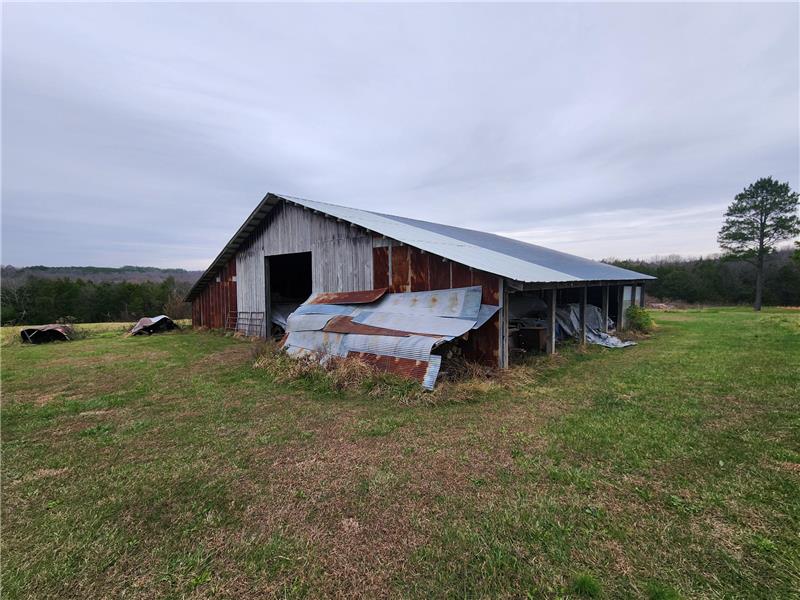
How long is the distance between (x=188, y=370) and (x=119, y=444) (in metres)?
4.54

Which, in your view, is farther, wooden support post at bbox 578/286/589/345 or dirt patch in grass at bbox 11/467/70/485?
wooden support post at bbox 578/286/589/345

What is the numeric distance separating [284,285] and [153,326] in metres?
6.92

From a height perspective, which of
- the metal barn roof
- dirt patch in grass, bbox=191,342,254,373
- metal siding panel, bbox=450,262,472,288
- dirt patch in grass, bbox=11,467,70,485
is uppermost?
the metal barn roof

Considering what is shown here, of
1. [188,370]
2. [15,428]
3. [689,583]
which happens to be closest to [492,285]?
[689,583]

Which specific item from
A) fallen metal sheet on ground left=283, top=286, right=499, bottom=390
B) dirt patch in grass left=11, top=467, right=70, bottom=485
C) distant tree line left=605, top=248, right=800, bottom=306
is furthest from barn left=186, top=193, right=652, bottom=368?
distant tree line left=605, top=248, right=800, bottom=306

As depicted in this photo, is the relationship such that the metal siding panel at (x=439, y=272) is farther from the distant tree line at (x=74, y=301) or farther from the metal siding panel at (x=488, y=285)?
the distant tree line at (x=74, y=301)

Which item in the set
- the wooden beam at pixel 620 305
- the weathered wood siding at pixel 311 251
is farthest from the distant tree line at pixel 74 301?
the wooden beam at pixel 620 305

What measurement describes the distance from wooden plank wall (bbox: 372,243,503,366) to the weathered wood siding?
1.84 ft

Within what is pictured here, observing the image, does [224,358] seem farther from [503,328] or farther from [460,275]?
[503,328]

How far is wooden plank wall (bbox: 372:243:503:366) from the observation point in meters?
7.66

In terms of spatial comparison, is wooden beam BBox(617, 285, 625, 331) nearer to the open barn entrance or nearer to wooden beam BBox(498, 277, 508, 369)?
wooden beam BBox(498, 277, 508, 369)

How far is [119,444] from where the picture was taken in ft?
15.3

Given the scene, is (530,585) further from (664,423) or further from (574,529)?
(664,423)

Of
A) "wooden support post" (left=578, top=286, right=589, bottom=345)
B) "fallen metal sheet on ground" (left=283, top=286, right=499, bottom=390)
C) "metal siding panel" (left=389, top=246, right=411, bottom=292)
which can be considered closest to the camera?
"fallen metal sheet on ground" (left=283, top=286, right=499, bottom=390)
